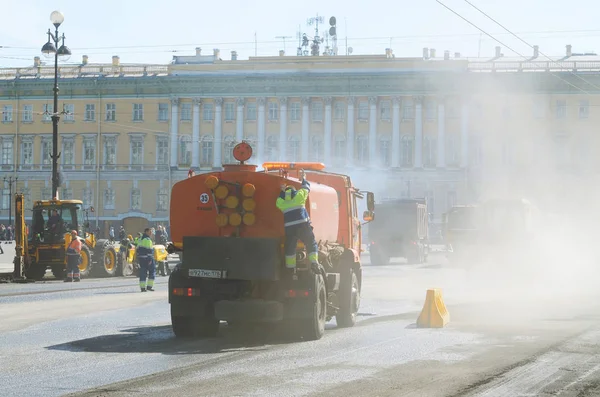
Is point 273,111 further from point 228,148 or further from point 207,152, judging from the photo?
point 207,152

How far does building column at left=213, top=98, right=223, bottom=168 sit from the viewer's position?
95938 millimetres

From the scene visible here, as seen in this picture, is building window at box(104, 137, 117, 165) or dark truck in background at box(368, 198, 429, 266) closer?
dark truck in background at box(368, 198, 429, 266)

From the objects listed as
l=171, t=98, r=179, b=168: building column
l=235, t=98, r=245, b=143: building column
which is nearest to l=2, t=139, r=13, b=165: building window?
l=171, t=98, r=179, b=168: building column

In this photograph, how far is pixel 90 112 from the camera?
9656 centimetres

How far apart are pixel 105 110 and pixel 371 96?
23257mm

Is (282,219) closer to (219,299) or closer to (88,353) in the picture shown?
(219,299)

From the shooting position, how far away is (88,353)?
14.2 metres

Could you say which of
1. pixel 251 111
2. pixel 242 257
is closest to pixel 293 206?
pixel 242 257

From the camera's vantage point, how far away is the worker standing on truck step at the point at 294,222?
15.5 m

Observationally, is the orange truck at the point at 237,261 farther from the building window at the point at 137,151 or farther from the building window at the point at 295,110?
the building window at the point at 137,151

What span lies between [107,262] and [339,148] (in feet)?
189

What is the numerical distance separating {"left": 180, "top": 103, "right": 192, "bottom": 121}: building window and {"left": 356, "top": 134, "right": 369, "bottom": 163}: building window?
1485 centimetres

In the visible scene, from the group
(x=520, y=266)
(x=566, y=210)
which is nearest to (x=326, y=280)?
(x=520, y=266)

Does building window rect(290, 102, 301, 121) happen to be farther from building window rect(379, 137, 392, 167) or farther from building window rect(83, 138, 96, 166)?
building window rect(83, 138, 96, 166)
